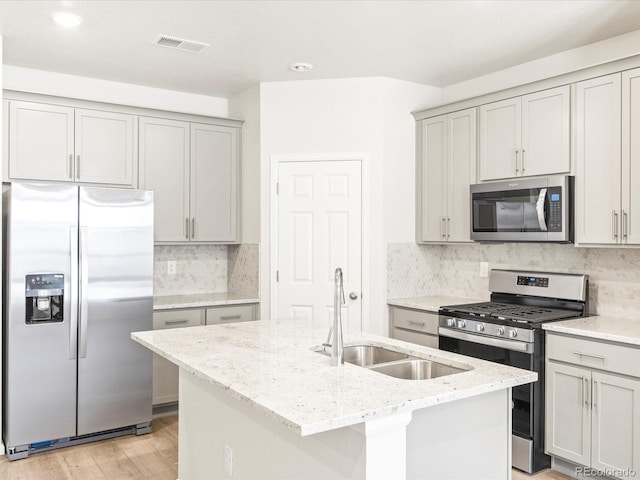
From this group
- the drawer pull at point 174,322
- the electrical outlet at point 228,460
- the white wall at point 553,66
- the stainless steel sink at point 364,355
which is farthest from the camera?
the drawer pull at point 174,322

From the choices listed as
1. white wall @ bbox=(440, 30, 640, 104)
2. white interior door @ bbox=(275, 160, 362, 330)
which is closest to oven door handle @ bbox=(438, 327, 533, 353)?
white interior door @ bbox=(275, 160, 362, 330)

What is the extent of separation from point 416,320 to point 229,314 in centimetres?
145

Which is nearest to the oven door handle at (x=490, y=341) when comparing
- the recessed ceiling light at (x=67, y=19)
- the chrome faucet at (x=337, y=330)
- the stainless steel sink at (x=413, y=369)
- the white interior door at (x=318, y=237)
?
the white interior door at (x=318, y=237)

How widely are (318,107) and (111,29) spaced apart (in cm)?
162

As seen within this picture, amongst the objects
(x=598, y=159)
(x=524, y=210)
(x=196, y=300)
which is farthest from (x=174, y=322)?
(x=598, y=159)

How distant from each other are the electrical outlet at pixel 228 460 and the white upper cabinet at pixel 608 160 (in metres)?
2.35

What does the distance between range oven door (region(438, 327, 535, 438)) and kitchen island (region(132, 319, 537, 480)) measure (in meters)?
1.04

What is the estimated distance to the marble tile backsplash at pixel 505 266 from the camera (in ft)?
11.5

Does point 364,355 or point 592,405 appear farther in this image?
point 592,405

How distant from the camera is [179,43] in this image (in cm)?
362

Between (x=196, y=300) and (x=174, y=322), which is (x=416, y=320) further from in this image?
(x=174, y=322)

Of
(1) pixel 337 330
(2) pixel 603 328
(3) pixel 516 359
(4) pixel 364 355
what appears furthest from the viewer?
(3) pixel 516 359

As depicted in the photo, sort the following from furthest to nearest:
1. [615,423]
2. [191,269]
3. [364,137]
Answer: [191,269], [364,137], [615,423]

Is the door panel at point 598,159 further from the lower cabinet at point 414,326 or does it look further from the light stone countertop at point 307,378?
the light stone countertop at point 307,378
